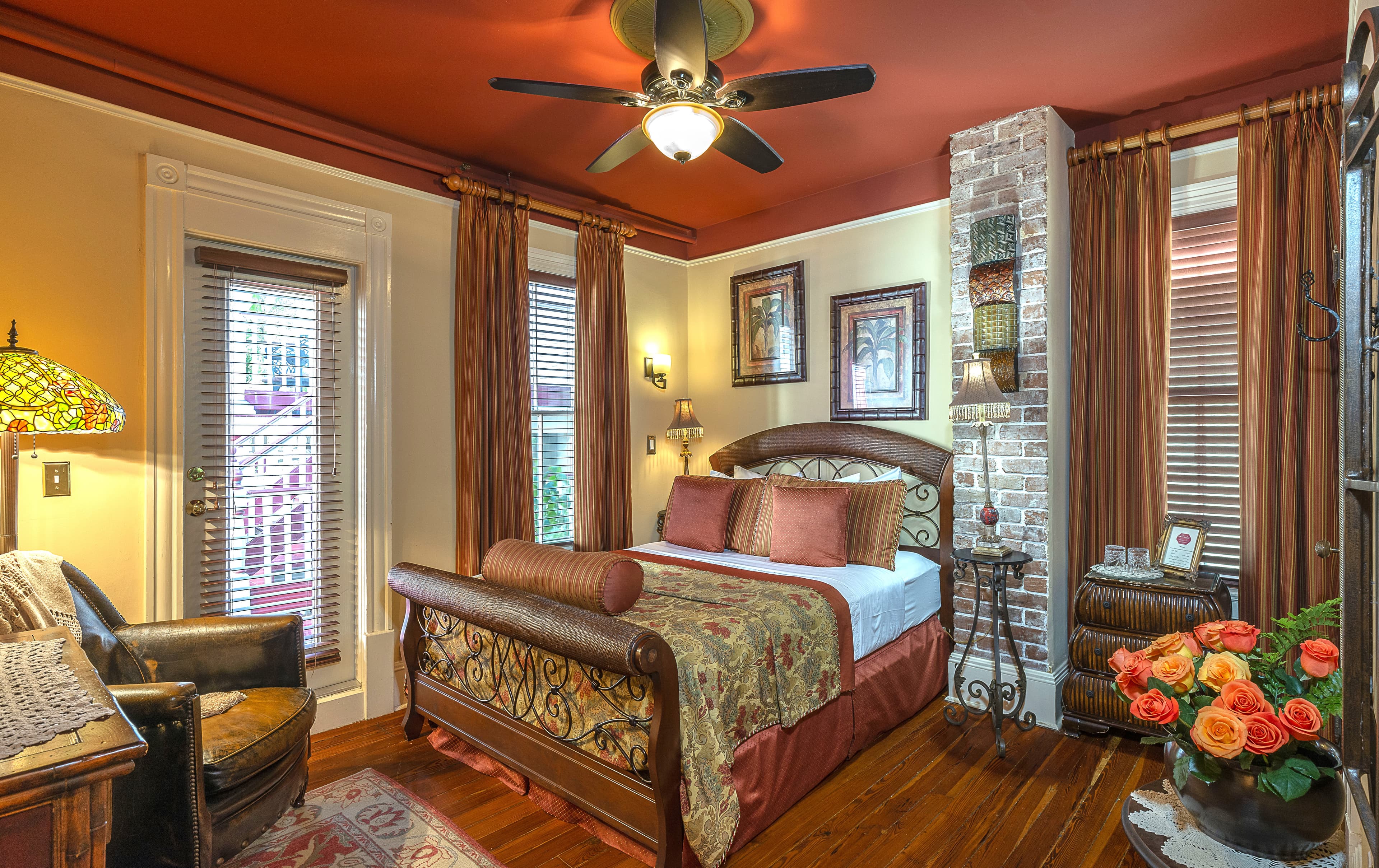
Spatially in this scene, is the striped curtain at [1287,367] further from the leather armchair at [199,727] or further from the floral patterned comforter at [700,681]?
the leather armchair at [199,727]

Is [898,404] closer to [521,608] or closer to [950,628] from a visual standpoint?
[950,628]

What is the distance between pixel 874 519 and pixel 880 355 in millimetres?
1137

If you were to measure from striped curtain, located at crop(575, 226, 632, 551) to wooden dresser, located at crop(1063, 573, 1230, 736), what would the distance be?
8.66 ft

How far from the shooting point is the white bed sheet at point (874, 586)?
116 inches

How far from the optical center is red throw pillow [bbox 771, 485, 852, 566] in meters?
3.32

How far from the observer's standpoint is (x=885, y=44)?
2.61 meters

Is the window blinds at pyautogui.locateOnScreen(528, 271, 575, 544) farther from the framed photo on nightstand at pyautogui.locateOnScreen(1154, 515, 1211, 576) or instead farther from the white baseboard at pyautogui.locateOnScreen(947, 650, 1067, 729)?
the framed photo on nightstand at pyautogui.locateOnScreen(1154, 515, 1211, 576)

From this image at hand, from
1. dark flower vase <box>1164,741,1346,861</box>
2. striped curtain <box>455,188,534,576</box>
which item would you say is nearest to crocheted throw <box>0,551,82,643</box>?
striped curtain <box>455,188,534,576</box>

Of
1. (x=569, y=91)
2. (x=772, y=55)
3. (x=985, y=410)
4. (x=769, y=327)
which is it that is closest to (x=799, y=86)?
(x=772, y=55)

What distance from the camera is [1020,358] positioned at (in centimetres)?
318

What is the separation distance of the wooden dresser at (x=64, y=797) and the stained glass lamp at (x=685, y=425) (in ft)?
12.5

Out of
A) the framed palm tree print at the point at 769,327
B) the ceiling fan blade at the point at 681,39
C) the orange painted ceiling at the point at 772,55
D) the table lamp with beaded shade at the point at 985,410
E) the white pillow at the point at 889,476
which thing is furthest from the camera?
the framed palm tree print at the point at 769,327

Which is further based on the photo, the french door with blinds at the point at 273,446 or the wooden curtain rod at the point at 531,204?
the wooden curtain rod at the point at 531,204

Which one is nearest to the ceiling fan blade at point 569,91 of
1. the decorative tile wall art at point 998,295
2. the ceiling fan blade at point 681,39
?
the ceiling fan blade at point 681,39
